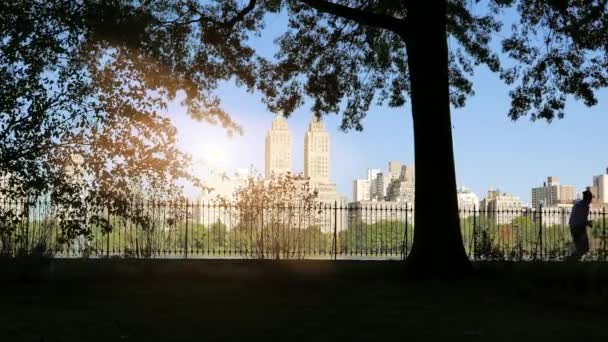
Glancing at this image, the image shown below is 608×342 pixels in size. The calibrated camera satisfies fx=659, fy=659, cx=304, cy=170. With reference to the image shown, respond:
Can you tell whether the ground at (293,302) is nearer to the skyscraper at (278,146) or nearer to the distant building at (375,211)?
the distant building at (375,211)

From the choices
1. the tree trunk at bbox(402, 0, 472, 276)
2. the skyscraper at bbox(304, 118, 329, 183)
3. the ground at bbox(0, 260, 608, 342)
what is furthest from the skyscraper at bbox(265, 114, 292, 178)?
the ground at bbox(0, 260, 608, 342)

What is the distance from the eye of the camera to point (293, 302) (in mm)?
8219

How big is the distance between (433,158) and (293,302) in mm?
4506

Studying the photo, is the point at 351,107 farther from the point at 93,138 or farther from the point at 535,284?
the point at 535,284

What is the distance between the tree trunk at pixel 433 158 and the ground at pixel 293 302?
58 cm

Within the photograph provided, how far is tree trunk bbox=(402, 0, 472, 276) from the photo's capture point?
11.4 meters

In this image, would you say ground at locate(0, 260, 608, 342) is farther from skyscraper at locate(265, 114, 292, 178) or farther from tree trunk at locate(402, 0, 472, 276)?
skyscraper at locate(265, 114, 292, 178)

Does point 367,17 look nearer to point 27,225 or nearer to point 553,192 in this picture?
point 27,225

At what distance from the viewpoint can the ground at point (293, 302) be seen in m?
6.11

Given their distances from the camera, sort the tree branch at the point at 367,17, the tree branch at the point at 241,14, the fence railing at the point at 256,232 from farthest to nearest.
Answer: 1. the tree branch at the point at 241,14
2. the fence railing at the point at 256,232
3. the tree branch at the point at 367,17

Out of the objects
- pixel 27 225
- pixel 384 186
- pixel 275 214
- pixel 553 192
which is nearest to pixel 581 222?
pixel 275 214

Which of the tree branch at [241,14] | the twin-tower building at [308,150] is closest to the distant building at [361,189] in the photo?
the twin-tower building at [308,150]

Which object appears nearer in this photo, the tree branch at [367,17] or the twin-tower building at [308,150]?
the tree branch at [367,17]


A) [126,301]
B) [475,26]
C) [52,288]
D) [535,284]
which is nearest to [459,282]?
[535,284]
